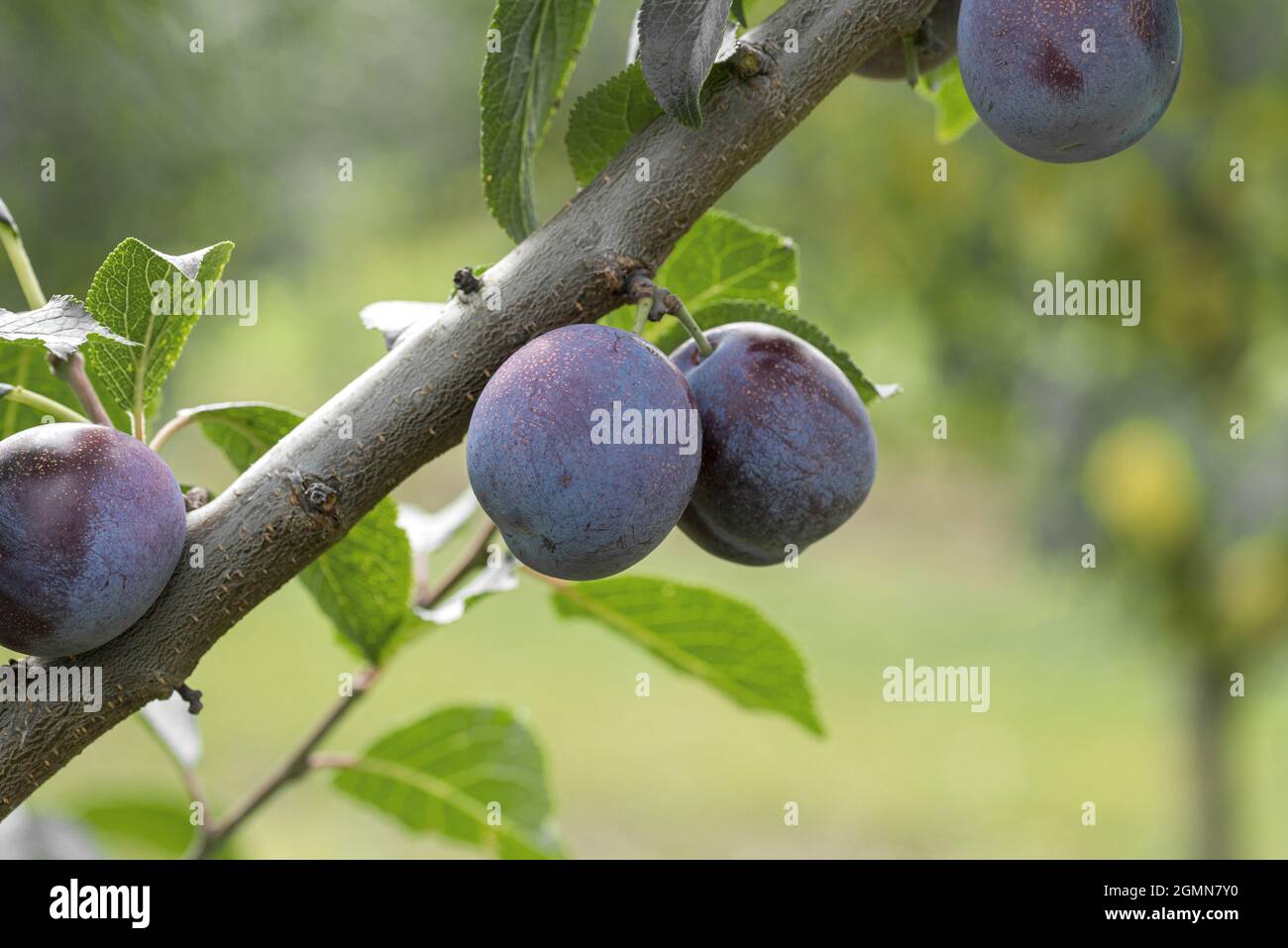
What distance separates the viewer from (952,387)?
3.84m

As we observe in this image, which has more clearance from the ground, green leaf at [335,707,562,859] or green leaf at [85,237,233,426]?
green leaf at [85,237,233,426]

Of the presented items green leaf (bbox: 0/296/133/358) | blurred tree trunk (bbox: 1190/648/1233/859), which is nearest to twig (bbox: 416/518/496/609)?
green leaf (bbox: 0/296/133/358)

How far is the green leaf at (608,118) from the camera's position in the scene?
723 millimetres

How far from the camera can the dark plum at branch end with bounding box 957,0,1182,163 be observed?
71 centimetres

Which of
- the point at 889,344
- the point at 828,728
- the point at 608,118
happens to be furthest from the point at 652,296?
the point at 828,728

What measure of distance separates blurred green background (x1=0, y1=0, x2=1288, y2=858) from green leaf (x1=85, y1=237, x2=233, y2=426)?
725 mm

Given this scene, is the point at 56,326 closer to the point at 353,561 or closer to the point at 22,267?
the point at 22,267

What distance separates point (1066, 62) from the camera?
2.34 ft

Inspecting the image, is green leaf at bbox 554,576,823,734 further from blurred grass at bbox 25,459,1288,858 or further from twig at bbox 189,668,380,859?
blurred grass at bbox 25,459,1288,858

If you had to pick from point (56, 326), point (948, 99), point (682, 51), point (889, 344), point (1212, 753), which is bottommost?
point (1212, 753)

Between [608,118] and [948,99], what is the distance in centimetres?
38

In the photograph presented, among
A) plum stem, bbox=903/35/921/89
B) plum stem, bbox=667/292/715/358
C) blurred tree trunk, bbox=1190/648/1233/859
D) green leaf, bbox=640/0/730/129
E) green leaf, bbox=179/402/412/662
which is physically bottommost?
blurred tree trunk, bbox=1190/648/1233/859

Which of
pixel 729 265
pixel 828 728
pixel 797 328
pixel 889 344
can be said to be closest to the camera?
pixel 797 328
